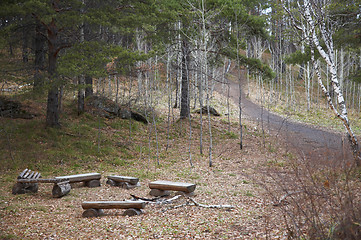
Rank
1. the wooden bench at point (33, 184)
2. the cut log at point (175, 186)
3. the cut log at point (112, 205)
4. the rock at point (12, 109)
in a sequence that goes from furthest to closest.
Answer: the rock at point (12, 109)
the wooden bench at point (33, 184)
the cut log at point (175, 186)
the cut log at point (112, 205)

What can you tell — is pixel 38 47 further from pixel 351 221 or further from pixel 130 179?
pixel 351 221

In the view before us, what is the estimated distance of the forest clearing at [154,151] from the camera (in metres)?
3.85

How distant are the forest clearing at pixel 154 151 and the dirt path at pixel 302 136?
0.07 metres

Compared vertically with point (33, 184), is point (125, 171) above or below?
below

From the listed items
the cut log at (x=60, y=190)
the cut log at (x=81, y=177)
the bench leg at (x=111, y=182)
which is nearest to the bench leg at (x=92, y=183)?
the cut log at (x=81, y=177)

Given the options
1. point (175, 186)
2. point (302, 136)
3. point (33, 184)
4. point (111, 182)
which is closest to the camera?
point (175, 186)

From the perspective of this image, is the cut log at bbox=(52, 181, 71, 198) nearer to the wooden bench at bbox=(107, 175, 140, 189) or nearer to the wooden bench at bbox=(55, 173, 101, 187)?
the wooden bench at bbox=(55, 173, 101, 187)

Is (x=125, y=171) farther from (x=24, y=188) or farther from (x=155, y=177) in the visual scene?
(x=24, y=188)

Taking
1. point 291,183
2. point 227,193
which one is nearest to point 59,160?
point 227,193

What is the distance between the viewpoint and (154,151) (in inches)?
494

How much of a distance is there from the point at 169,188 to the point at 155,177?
2418 mm

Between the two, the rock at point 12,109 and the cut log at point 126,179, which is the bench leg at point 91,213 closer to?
the cut log at point 126,179

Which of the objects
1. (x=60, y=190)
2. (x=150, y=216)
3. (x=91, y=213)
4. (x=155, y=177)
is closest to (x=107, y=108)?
(x=155, y=177)

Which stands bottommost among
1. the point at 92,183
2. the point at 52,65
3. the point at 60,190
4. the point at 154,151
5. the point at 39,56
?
the point at 92,183
